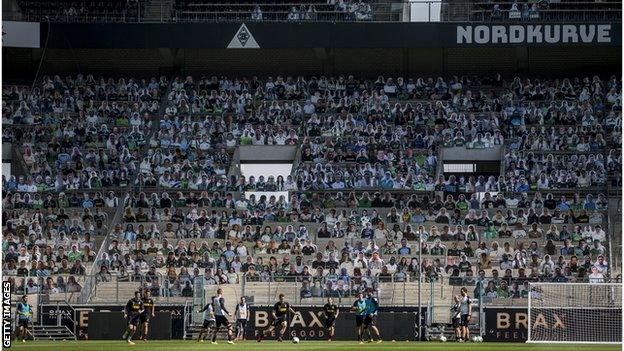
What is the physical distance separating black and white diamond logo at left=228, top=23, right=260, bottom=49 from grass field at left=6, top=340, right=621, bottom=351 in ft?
57.6

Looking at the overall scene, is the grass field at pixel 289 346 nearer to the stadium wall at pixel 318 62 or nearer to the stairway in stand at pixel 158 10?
the stairway in stand at pixel 158 10

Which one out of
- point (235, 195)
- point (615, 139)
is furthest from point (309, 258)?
point (615, 139)

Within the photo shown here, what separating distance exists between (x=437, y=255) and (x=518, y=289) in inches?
190

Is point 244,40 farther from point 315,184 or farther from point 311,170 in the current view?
point 315,184

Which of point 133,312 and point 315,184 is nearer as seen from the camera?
point 133,312

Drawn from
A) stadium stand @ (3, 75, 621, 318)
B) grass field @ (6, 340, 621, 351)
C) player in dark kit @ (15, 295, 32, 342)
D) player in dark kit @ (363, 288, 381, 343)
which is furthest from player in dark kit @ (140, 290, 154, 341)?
player in dark kit @ (363, 288, 381, 343)

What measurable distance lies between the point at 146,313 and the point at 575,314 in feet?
33.6

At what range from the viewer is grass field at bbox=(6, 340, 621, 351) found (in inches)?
1076

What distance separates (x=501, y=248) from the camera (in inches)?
1494

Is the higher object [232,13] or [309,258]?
[232,13]

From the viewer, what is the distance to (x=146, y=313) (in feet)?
102

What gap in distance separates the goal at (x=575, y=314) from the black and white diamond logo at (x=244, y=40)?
731 inches

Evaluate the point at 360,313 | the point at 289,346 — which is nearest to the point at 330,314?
the point at 360,313

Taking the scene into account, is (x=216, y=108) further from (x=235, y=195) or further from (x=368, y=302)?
(x=368, y=302)
